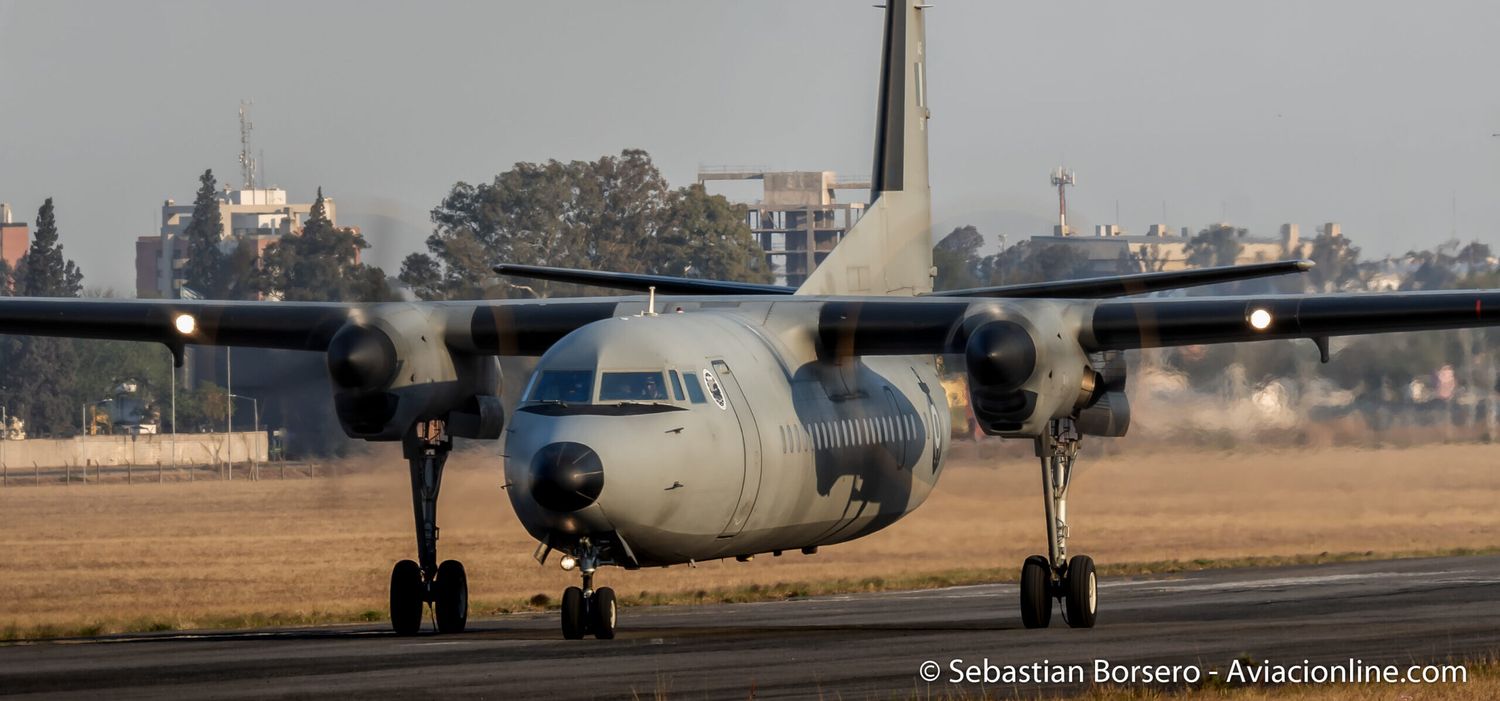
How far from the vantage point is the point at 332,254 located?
76.8 ft

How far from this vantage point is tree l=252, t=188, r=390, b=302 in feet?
70.3

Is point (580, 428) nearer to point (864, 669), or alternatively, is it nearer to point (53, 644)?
point (864, 669)

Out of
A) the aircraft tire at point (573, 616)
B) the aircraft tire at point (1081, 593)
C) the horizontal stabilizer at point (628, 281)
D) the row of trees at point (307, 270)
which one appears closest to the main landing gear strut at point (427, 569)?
the row of trees at point (307, 270)

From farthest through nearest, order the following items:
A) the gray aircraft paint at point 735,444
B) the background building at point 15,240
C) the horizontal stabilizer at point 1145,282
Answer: the background building at point 15,240, the horizontal stabilizer at point 1145,282, the gray aircraft paint at point 735,444

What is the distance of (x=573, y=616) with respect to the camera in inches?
695

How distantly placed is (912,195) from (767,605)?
19.0ft

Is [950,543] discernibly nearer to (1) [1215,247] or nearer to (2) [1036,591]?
(1) [1215,247]

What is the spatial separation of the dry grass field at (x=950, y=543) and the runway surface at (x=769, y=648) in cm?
555

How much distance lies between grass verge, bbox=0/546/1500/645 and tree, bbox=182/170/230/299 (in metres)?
4.27

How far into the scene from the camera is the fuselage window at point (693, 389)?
17.6 m

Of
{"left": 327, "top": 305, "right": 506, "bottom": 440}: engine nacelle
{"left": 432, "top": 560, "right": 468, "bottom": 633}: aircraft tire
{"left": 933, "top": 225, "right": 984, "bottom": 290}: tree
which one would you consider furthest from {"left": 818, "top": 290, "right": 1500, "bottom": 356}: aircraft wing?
{"left": 933, "top": 225, "right": 984, "bottom": 290}: tree

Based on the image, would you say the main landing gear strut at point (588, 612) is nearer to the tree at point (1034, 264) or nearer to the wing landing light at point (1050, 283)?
the wing landing light at point (1050, 283)

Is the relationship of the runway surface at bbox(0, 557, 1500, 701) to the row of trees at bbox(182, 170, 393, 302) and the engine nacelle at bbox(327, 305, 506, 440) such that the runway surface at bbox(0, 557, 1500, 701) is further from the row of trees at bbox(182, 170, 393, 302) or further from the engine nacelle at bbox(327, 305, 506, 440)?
the row of trees at bbox(182, 170, 393, 302)

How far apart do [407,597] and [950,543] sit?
59.0 ft
